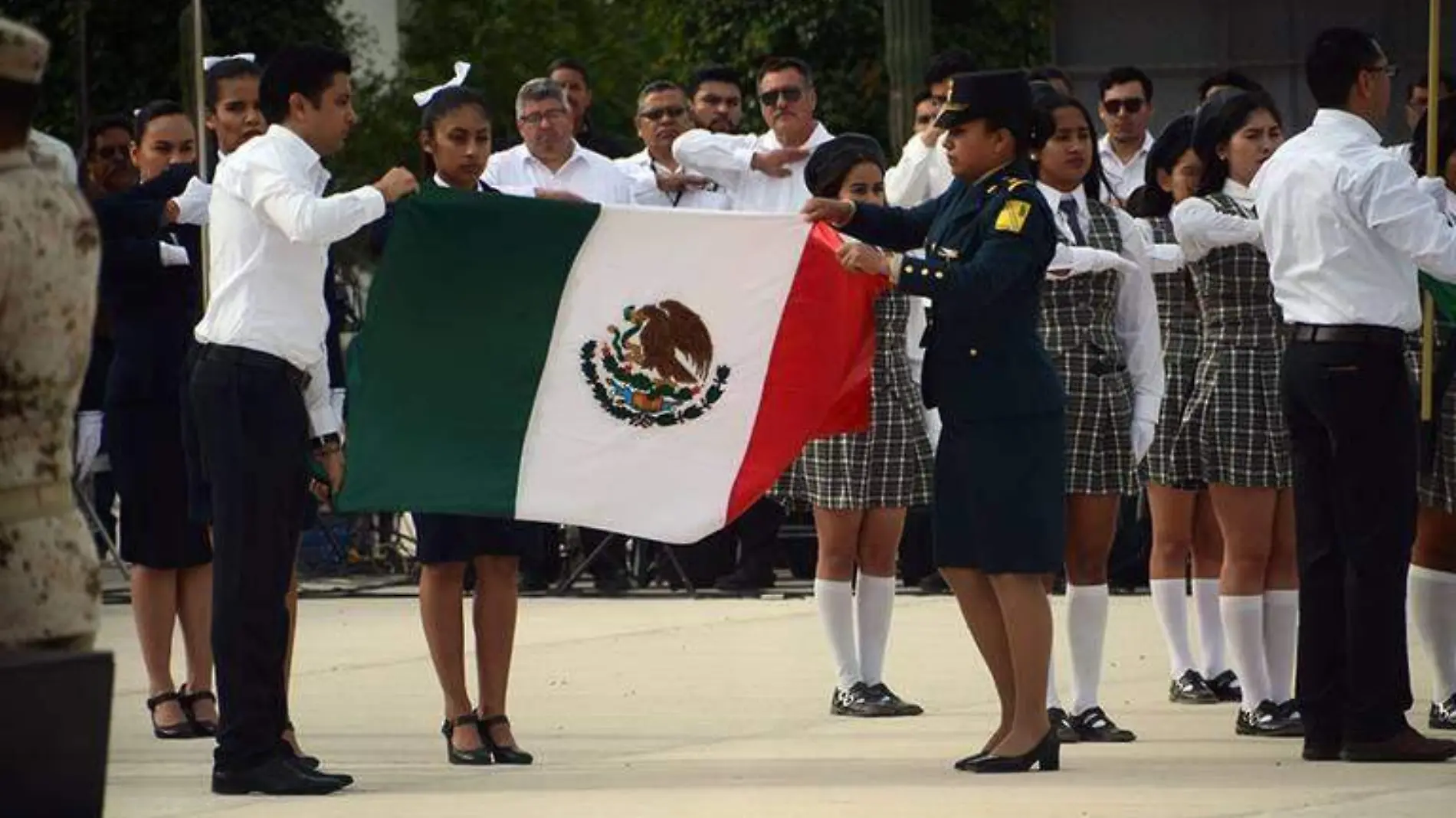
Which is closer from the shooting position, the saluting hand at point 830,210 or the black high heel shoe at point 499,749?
the saluting hand at point 830,210

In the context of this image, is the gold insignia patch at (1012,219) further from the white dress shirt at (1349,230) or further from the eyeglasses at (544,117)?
the eyeglasses at (544,117)

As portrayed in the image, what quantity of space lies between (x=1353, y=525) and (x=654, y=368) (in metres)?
2.14

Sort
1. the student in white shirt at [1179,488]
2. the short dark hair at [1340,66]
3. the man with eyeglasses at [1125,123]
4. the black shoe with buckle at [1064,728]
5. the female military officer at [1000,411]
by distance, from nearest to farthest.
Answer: the female military officer at [1000,411]
the short dark hair at [1340,66]
the black shoe with buckle at [1064,728]
the student in white shirt at [1179,488]
the man with eyeglasses at [1125,123]

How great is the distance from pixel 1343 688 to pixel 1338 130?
162cm

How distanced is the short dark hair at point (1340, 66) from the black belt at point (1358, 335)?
2.20 ft

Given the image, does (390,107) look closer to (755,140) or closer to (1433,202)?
(755,140)

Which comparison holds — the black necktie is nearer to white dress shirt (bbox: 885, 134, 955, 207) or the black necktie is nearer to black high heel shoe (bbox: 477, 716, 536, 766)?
black high heel shoe (bbox: 477, 716, 536, 766)

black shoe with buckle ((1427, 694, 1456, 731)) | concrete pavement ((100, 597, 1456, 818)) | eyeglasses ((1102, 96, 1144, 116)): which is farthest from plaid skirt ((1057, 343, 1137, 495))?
eyeglasses ((1102, 96, 1144, 116))

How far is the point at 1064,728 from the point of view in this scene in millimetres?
11133

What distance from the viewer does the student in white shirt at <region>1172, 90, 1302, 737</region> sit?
444 inches


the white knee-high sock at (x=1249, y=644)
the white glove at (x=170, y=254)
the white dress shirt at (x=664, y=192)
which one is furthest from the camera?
the white dress shirt at (x=664, y=192)

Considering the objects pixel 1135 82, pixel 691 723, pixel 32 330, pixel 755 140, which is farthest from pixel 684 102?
pixel 32 330

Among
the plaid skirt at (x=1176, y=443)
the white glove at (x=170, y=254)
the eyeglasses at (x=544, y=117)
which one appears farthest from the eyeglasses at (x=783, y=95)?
the white glove at (x=170, y=254)

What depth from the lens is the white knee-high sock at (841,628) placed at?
11891 millimetres
